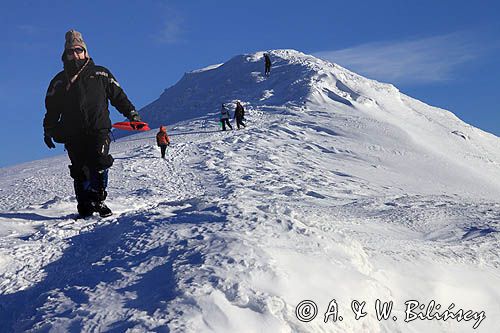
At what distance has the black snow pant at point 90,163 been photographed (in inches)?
225

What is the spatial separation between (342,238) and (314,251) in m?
0.50

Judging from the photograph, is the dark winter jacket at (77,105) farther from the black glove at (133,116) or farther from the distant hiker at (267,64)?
the distant hiker at (267,64)

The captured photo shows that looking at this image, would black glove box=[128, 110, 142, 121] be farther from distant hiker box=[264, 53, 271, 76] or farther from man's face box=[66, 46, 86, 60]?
distant hiker box=[264, 53, 271, 76]

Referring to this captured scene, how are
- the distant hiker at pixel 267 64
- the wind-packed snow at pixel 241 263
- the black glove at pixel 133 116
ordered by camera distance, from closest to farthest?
the wind-packed snow at pixel 241 263 → the black glove at pixel 133 116 → the distant hiker at pixel 267 64

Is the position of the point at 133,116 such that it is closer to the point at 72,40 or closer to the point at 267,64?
the point at 72,40

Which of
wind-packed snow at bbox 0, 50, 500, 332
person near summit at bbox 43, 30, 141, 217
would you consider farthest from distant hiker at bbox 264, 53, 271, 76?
person near summit at bbox 43, 30, 141, 217

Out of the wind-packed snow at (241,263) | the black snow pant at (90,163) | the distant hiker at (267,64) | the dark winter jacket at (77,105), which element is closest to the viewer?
the wind-packed snow at (241,263)

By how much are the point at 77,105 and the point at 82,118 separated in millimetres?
141

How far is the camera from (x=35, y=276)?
4035 mm

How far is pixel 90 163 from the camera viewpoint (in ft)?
19.0

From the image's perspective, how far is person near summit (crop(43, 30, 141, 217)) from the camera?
562cm

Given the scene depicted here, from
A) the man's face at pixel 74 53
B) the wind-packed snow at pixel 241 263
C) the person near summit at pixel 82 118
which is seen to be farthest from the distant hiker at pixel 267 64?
the man's face at pixel 74 53

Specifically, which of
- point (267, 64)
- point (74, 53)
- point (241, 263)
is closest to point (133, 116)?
point (74, 53)

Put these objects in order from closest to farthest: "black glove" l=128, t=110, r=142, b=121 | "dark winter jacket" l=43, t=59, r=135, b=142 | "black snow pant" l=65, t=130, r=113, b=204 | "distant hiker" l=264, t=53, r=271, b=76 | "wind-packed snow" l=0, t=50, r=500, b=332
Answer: "wind-packed snow" l=0, t=50, r=500, b=332 < "dark winter jacket" l=43, t=59, r=135, b=142 < "black snow pant" l=65, t=130, r=113, b=204 < "black glove" l=128, t=110, r=142, b=121 < "distant hiker" l=264, t=53, r=271, b=76
